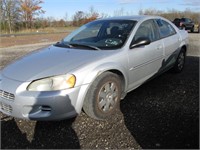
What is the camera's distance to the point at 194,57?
8320 mm

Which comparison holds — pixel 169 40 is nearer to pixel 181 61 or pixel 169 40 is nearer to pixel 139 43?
pixel 181 61

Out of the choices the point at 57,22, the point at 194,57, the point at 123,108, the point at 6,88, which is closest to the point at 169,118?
the point at 123,108

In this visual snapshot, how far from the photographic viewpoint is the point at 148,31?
4.75 m

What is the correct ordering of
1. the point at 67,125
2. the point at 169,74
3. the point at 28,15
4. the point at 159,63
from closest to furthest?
1. the point at 67,125
2. the point at 159,63
3. the point at 169,74
4. the point at 28,15

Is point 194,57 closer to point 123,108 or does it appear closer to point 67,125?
point 123,108

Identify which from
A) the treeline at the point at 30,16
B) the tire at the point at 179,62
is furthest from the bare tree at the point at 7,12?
the tire at the point at 179,62

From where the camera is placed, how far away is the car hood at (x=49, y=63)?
3344 millimetres

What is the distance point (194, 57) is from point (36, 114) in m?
6.57

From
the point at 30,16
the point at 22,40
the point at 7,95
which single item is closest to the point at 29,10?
the point at 30,16

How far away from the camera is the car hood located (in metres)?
3.34

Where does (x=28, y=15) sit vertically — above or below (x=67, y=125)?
above

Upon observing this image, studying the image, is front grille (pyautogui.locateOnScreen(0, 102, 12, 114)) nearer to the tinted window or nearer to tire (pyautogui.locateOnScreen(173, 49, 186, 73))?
the tinted window

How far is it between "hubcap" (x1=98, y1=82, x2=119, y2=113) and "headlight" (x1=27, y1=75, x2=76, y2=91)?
→ 55cm

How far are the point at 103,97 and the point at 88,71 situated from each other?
19.9 inches
